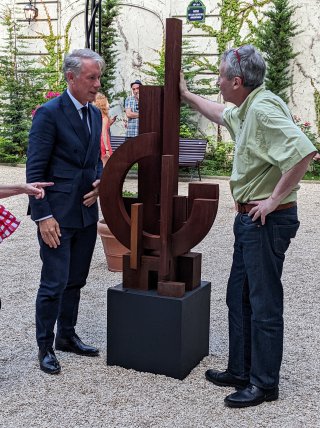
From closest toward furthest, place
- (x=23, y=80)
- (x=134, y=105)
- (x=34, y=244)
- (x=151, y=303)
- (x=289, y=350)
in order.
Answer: (x=151, y=303)
(x=289, y=350)
(x=34, y=244)
(x=134, y=105)
(x=23, y=80)

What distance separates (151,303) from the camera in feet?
→ 12.6

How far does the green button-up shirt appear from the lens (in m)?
3.21

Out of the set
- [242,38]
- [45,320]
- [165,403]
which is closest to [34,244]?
[45,320]

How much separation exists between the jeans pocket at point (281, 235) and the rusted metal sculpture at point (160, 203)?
0.43 metres

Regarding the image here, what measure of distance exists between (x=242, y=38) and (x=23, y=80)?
18.8 ft

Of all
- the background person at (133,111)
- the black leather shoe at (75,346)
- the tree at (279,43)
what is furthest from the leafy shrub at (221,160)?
the black leather shoe at (75,346)

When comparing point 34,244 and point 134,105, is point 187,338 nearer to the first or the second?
point 34,244

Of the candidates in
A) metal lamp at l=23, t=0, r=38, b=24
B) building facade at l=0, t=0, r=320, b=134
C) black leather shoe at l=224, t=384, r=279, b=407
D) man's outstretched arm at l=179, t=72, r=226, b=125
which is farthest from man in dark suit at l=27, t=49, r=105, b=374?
metal lamp at l=23, t=0, r=38, b=24

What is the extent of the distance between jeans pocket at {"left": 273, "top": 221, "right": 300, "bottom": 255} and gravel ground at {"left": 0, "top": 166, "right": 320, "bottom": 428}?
86 centimetres

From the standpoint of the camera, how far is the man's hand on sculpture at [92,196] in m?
3.98

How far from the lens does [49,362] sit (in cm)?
396

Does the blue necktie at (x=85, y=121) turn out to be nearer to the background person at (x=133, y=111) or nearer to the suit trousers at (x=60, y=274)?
the suit trousers at (x=60, y=274)

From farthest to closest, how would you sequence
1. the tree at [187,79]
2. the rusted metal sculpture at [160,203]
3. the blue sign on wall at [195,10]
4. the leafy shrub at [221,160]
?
1. the blue sign on wall at [195,10]
2. the tree at [187,79]
3. the leafy shrub at [221,160]
4. the rusted metal sculpture at [160,203]

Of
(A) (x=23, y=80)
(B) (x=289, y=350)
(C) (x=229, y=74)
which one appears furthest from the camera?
(A) (x=23, y=80)
